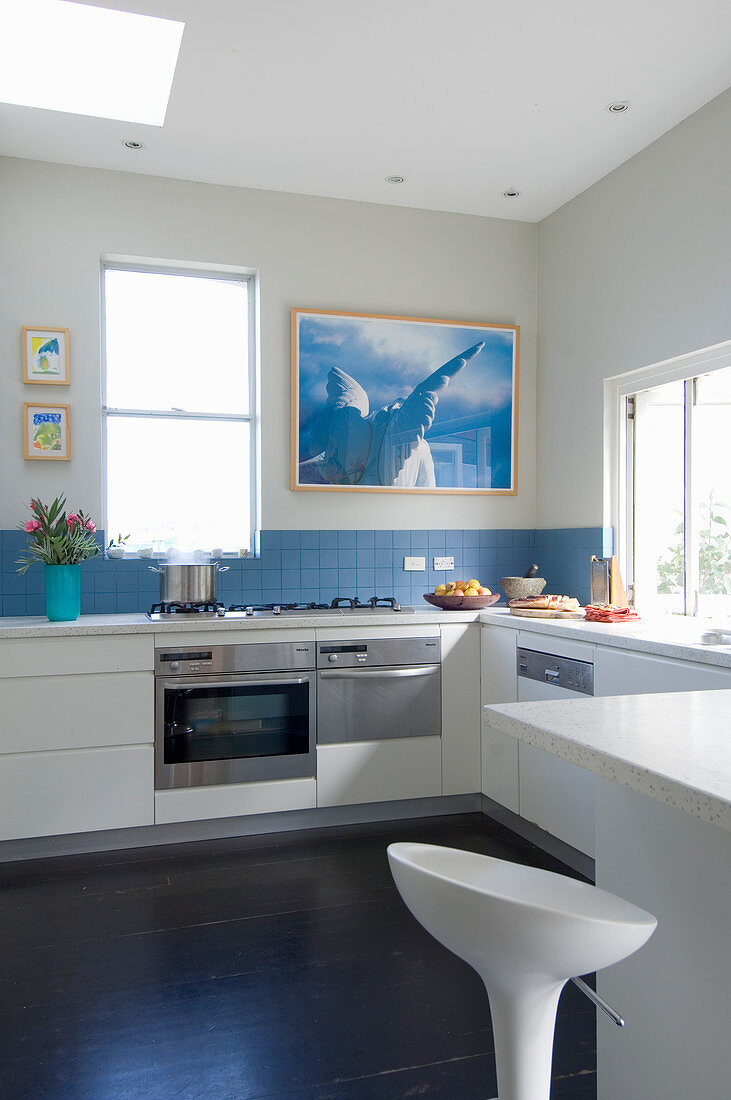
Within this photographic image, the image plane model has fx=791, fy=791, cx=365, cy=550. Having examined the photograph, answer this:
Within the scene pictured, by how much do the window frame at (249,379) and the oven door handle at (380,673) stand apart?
848mm

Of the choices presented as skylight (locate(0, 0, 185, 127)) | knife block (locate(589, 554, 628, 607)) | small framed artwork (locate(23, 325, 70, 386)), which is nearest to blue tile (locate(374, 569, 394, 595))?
knife block (locate(589, 554, 628, 607))

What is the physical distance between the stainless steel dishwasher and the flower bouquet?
104 cm

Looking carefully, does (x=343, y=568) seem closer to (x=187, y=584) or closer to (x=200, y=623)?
(x=187, y=584)

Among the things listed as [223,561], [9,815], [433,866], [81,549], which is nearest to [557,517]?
[223,561]

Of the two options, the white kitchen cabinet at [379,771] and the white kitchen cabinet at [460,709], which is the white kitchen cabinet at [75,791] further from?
the white kitchen cabinet at [460,709]

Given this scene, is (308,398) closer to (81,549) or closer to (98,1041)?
(81,549)

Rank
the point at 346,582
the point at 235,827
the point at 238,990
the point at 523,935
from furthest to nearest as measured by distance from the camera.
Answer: the point at 346,582 → the point at 235,827 → the point at 238,990 → the point at 523,935

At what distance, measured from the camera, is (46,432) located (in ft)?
11.4

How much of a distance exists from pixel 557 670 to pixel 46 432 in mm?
2391

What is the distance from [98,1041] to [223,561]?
7.18 ft

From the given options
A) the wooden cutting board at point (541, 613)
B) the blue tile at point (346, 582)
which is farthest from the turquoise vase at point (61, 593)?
the wooden cutting board at point (541, 613)

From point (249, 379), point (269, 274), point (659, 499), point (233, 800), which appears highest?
point (269, 274)

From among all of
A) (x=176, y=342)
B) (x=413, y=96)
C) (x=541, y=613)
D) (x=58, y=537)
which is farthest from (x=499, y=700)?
(x=413, y=96)

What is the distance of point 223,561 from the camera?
12.3 ft
